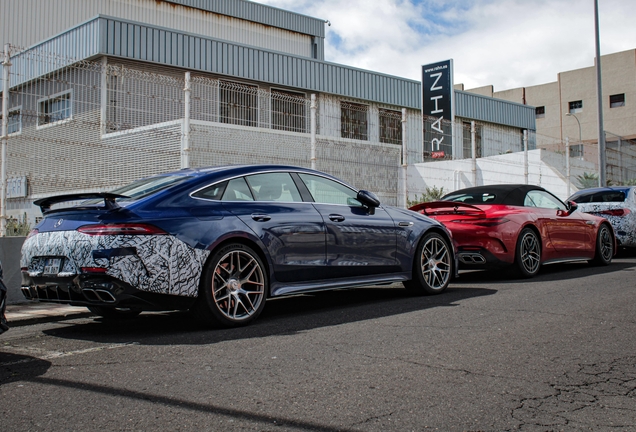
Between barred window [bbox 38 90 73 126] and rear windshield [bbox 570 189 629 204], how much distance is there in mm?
9658

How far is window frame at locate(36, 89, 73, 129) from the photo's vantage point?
801cm

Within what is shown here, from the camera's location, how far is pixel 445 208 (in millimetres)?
9352

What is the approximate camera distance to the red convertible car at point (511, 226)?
29.0ft

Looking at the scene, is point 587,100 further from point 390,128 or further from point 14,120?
point 14,120

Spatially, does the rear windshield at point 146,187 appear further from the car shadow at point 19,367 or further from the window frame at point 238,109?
the window frame at point 238,109

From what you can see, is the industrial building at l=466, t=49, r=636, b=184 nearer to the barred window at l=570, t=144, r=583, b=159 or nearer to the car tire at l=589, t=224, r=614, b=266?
the barred window at l=570, t=144, r=583, b=159

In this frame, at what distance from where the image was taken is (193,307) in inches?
213

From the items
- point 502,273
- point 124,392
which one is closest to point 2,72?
point 124,392

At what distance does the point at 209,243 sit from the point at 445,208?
15.9 feet

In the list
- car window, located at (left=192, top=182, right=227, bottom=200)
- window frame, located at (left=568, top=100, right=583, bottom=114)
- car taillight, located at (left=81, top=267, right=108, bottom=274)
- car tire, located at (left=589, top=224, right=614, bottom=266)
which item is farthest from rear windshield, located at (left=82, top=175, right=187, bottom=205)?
window frame, located at (left=568, top=100, right=583, bottom=114)

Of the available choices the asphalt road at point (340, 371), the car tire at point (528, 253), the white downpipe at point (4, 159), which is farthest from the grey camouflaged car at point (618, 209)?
the white downpipe at point (4, 159)

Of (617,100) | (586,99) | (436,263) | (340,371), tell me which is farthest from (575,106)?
(340,371)

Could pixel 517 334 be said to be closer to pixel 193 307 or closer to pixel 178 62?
pixel 193 307

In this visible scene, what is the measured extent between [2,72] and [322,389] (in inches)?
256
